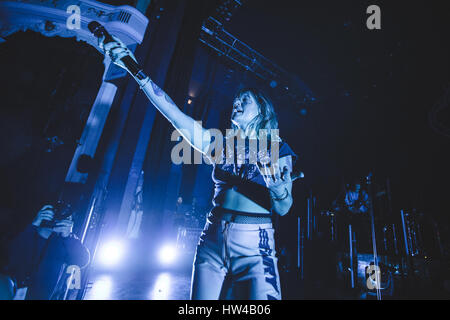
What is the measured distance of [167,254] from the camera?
627cm

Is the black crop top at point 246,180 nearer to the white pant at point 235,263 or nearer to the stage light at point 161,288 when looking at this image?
the white pant at point 235,263

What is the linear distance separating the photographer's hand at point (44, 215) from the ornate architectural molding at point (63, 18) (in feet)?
12.4

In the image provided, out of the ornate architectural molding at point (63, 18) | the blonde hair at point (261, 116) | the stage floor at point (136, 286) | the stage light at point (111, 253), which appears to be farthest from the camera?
the stage light at point (111, 253)

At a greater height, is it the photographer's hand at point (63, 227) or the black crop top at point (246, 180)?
the black crop top at point (246, 180)

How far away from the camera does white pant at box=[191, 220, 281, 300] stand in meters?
1.01

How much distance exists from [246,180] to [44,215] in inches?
123

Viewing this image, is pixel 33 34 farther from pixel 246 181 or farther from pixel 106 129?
pixel 246 181

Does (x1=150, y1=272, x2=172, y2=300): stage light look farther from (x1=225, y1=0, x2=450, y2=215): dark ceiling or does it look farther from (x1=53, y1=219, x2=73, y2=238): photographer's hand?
(x1=225, y1=0, x2=450, y2=215): dark ceiling

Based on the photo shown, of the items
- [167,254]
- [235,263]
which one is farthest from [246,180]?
[167,254]

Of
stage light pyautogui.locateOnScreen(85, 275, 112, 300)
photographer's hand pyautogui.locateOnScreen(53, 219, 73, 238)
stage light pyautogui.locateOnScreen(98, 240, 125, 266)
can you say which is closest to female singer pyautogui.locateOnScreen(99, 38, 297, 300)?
photographer's hand pyautogui.locateOnScreen(53, 219, 73, 238)

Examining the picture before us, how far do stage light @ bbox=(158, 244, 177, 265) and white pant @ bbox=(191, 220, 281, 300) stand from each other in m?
5.53

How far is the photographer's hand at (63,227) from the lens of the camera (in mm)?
2756

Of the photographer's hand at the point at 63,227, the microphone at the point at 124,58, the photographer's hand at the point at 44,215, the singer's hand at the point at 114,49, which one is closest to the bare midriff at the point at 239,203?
the microphone at the point at 124,58

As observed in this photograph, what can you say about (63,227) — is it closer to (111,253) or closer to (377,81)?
(111,253)
